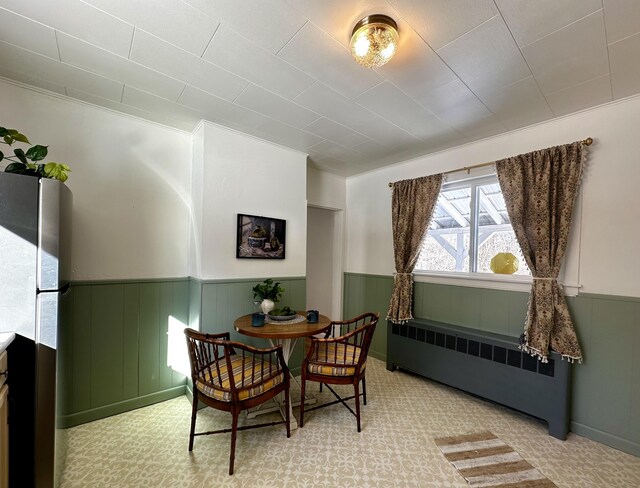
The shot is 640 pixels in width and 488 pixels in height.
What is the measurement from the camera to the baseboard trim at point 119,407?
2258 millimetres

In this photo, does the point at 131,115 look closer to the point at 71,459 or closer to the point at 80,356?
the point at 80,356

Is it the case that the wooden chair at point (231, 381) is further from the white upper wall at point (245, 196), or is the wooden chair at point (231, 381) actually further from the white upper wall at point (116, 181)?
the white upper wall at point (116, 181)

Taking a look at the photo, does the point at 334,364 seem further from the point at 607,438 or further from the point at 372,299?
the point at 607,438

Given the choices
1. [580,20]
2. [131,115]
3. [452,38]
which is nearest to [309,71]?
[452,38]

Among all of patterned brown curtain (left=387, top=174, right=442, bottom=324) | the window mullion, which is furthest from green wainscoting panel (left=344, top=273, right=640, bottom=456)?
patterned brown curtain (left=387, top=174, right=442, bottom=324)

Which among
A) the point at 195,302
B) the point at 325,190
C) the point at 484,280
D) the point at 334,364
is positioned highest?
the point at 325,190

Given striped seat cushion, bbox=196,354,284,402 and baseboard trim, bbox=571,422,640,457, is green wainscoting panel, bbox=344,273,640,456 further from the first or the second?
striped seat cushion, bbox=196,354,284,402

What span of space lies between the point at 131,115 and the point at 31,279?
1743mm

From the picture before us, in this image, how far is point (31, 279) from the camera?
1.40m

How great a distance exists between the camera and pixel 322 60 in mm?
1758

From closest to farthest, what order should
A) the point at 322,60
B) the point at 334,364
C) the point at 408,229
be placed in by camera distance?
the point at 322,60 < the point at 334,364 < the point at 408,229

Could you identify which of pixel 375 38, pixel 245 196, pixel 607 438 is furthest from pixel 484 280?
pixel 245 196

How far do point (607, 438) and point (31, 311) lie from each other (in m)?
3.90

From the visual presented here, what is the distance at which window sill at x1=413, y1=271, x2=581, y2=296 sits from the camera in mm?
2553
